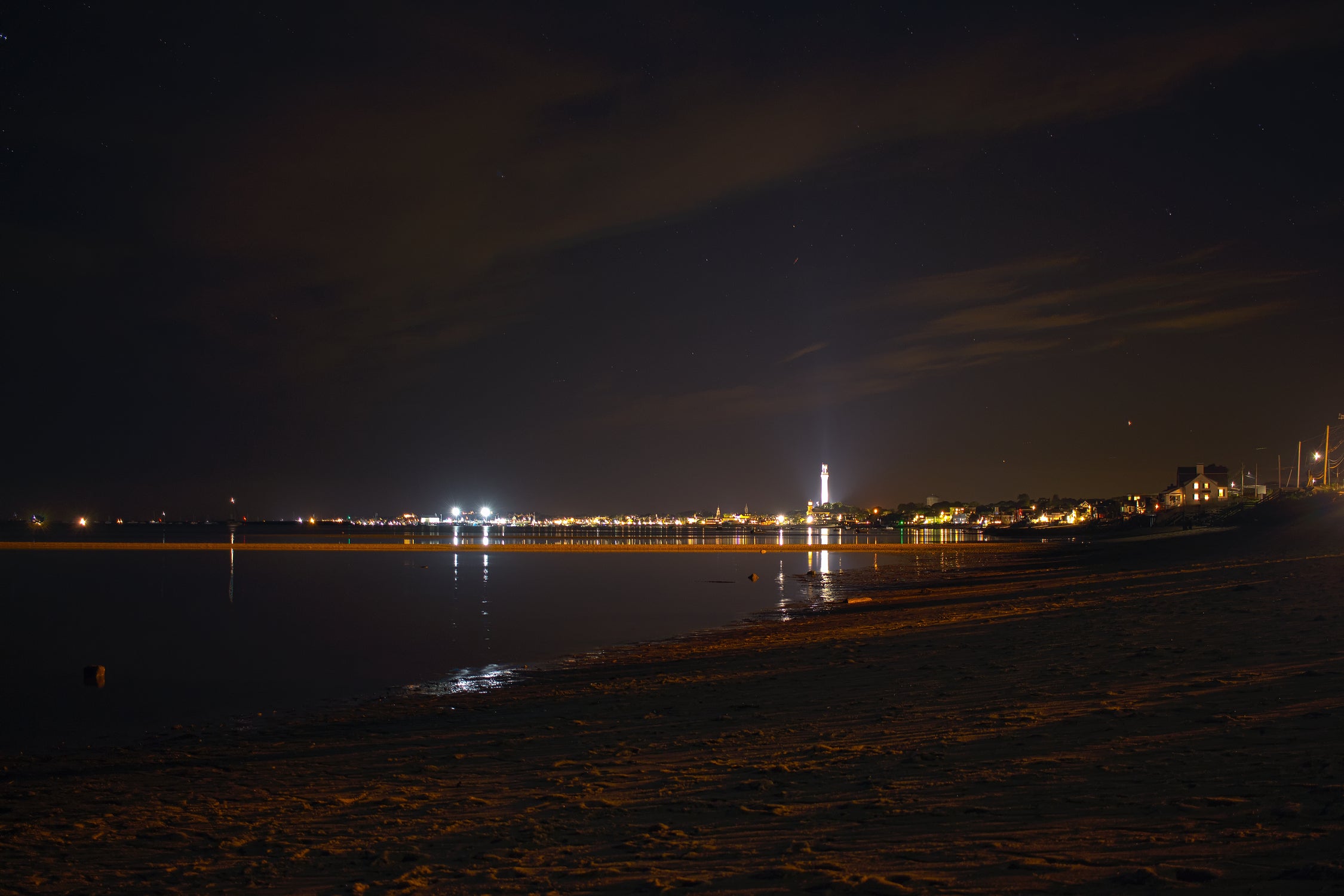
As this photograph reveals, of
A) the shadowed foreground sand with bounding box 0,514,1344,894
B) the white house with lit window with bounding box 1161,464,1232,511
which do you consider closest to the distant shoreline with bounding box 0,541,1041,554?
the white house with lit window with bounding box 1161,464,1232,511

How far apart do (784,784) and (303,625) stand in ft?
91.6

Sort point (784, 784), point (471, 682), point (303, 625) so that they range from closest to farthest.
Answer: point (784, 784), point (471, 682), point (303, 625)

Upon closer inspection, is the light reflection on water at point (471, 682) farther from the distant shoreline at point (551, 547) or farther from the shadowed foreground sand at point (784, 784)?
the distant shoreline at point (551, 547)

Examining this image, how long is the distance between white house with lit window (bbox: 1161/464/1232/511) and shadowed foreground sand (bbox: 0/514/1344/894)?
375 feet

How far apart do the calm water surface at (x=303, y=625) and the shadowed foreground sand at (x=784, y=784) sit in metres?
3.81

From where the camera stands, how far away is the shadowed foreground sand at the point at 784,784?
5.67 m

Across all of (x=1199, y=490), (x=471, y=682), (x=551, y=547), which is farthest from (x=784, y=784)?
(x=1199, y=490)

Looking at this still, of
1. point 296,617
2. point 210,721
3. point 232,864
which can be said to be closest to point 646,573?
point 296,617

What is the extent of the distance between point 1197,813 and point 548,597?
120ft

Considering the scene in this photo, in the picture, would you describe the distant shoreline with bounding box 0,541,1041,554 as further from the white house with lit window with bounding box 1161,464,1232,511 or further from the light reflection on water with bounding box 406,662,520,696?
the light reflection on water with bounding box 406,662,520,696

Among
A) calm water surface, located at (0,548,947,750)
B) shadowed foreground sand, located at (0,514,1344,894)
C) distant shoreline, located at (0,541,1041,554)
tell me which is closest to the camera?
shadowed foreground sand, located at (0,514,1344,894)

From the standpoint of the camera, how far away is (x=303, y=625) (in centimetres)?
3142

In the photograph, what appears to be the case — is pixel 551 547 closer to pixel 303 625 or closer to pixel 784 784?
pixel 303 625

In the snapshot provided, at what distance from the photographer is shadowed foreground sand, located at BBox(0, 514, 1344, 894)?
567cm
